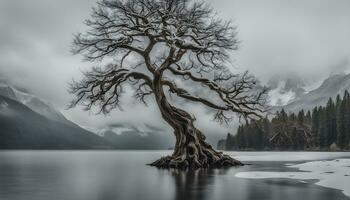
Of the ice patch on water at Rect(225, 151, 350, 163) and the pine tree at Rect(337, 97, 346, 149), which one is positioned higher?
the pine tree at Rect(337, 97, 346, 149)

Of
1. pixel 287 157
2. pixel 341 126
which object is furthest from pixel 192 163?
pixel 341 126

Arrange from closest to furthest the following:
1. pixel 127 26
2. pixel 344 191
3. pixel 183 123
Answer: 1. pixel 344 191
2. pixel 127 26
3. pixel 183 123

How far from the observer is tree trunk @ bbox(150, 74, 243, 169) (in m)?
29.6

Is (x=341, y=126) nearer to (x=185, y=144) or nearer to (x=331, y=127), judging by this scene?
(x=331, y=127)

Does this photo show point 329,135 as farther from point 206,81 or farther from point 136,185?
point 136,185

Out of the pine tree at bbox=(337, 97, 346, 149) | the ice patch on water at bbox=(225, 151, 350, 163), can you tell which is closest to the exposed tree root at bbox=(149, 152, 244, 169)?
the ice patch on water at bbox=(225, 151, 350, 163)

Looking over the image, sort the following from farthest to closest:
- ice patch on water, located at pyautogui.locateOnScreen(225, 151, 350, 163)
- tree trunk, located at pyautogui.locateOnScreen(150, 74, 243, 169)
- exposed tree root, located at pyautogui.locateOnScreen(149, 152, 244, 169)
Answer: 1. ice patch on water, located at pyautogui.locateOnScreen(225, 151, 350, 163)
2. tree trunk, located at pyautogui.locateOnScreen(150, 74, 243, 169)
3. exposed tree root, located at pyautogui.locateOnScreen(149, 152, 244, 169)

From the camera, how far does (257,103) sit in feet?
101

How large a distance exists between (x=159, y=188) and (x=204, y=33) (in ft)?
52.7

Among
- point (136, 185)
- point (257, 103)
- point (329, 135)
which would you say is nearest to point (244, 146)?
point (329, 135)

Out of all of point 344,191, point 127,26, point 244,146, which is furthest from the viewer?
point 244,146

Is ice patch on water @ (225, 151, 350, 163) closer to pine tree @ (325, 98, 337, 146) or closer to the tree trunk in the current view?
the tree trunk

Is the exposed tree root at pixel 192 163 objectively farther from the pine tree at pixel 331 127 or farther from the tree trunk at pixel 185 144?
the pine tree at pixel 331 127

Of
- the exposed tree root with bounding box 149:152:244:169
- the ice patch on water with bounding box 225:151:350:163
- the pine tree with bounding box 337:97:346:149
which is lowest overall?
the exposed tree root with bounding box 149:152:244:169
